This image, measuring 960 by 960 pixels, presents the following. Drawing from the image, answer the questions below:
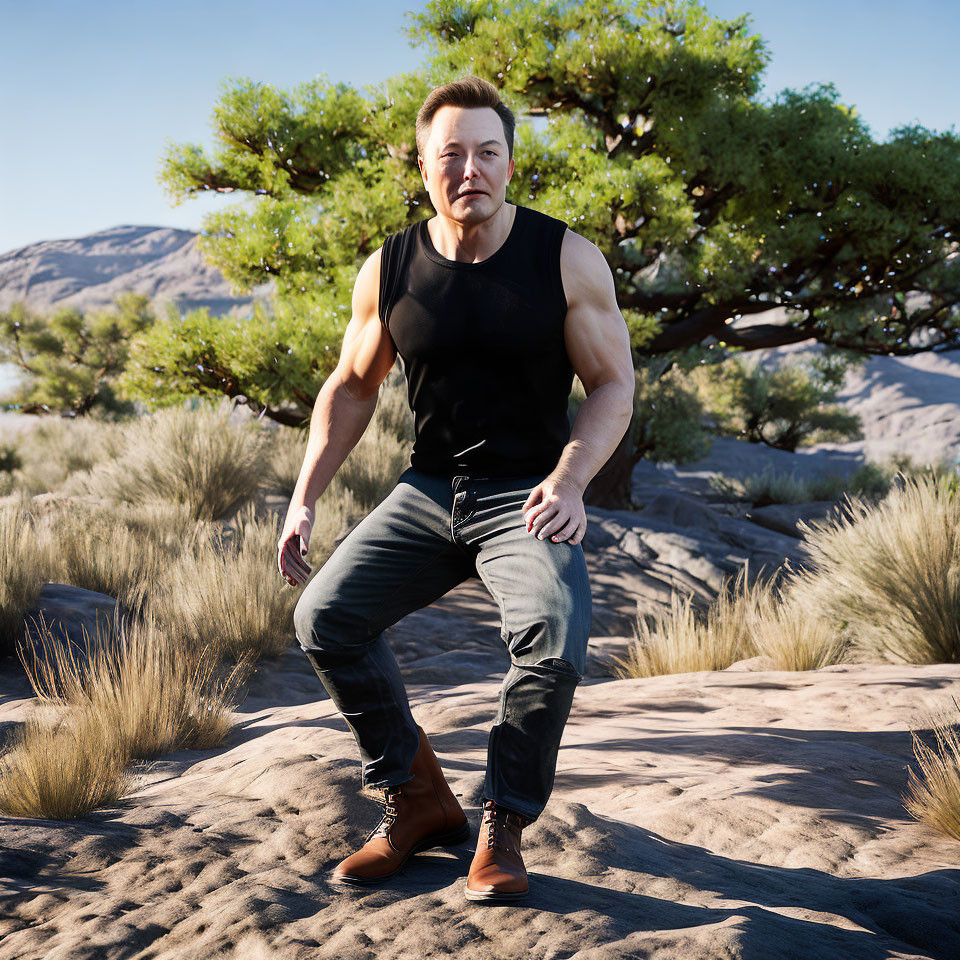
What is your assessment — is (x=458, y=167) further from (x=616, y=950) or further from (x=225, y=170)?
(x=225, y=170)

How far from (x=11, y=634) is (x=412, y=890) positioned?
427cm

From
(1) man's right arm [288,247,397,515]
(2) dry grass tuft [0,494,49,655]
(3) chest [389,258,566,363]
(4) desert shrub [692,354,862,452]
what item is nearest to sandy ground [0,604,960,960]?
(1) man's right arm [288,247,397,515]

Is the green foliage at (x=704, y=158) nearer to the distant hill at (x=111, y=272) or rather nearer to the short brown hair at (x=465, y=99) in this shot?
the short brown hair at (x=465, y=99)

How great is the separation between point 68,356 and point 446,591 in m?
26.6

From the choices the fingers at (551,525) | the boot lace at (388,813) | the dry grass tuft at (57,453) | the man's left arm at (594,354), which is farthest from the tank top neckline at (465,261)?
the dry grass tuft at (57,453)

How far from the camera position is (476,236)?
2.35 metres

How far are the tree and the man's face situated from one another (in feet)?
24.7

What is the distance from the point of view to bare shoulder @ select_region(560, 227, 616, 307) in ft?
7.47

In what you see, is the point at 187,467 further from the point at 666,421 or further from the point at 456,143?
the point at 666,421

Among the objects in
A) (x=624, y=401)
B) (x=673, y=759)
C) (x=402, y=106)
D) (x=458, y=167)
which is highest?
(x=402, y=106)

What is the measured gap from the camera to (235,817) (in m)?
2.41

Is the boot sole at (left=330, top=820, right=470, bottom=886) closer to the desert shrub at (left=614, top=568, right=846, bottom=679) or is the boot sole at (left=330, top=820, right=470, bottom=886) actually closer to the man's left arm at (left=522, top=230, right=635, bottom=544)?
the man's left arm at (left=522, top=230, right=635, bottom=544)

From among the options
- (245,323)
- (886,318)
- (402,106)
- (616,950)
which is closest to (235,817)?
(616,950)

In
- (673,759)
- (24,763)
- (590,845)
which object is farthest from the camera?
(673,759)
